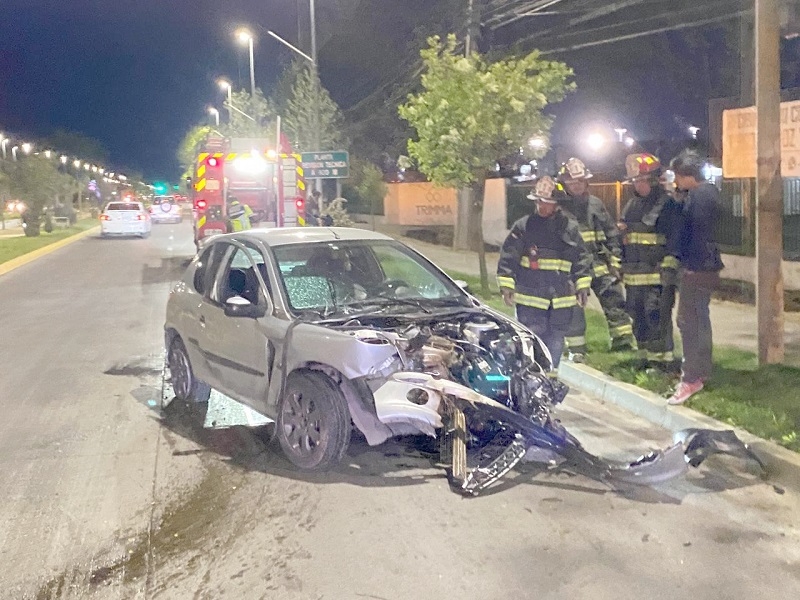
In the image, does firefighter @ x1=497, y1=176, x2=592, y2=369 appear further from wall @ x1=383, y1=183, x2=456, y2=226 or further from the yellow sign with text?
wall @ x1=383, y1=183, x2=456, y2=226

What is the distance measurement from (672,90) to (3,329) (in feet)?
98.0

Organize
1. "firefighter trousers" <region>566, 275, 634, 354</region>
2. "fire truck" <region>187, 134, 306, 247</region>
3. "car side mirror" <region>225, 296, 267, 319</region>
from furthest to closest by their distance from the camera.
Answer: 1. "fire truck" <region>187, 134, 306, 247</region>
2. "firefighter trousers" <region>566, 275, 634, 354</region>
3. "car side mirror" <region>225, 296, 267, 319</region>

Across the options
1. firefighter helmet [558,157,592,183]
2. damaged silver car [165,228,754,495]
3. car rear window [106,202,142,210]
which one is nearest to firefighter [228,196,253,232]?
firefighter helmet [558,157,592,183]

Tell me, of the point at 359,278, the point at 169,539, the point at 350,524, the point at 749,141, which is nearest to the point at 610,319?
the point at 749,141

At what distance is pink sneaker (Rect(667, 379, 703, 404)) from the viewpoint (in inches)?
253

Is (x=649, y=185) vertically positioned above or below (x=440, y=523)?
above

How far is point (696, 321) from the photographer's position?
6.61 metres

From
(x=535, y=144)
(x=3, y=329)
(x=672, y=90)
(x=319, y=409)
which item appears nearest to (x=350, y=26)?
(x=672, y=90)

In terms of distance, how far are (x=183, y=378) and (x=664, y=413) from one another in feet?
12.6

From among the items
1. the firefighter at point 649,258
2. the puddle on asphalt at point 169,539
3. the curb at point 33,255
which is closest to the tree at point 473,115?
the firefighter at point 649,258

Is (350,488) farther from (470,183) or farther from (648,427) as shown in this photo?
(470,183)

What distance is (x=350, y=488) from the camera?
16.6 ft

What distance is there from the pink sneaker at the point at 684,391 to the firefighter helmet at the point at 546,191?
1813 millimetres

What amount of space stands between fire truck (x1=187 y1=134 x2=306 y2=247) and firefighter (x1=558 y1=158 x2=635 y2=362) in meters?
11.3
